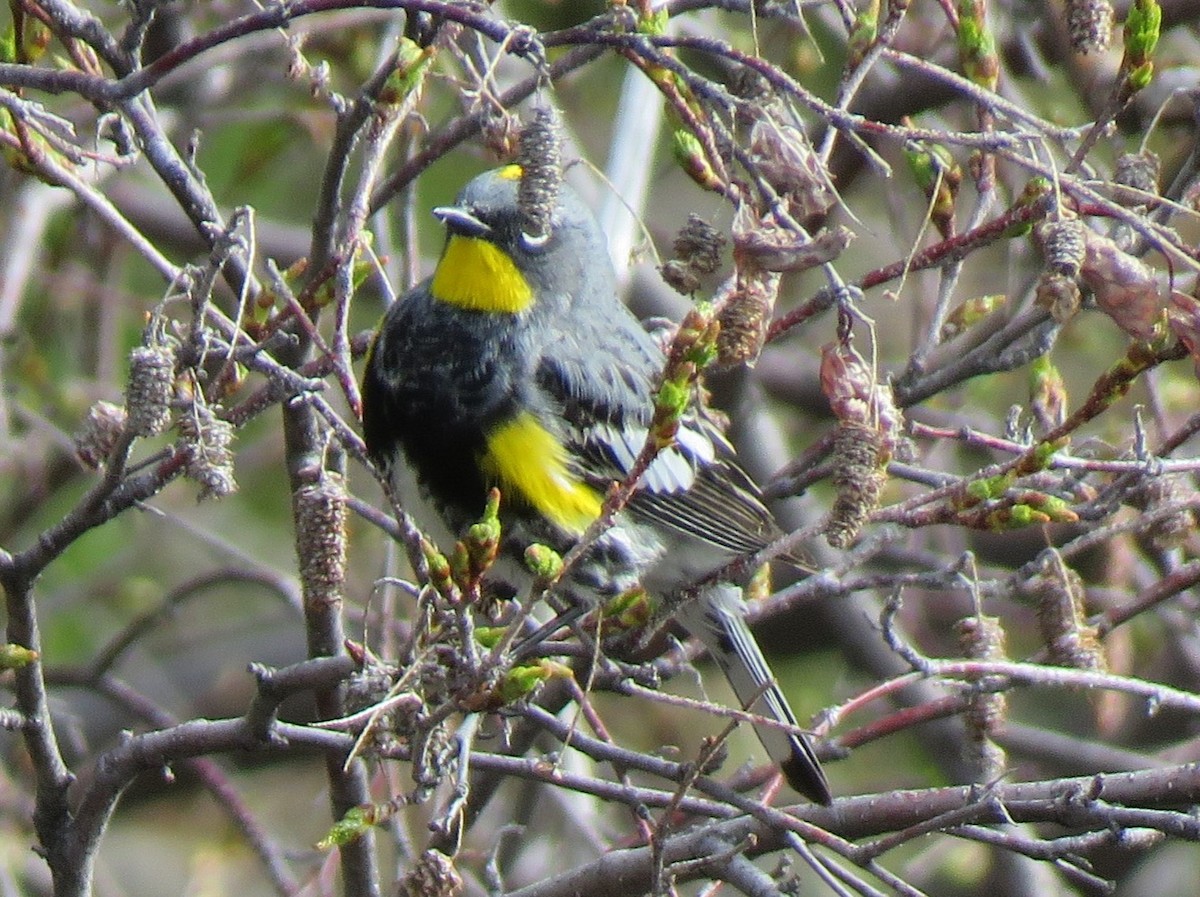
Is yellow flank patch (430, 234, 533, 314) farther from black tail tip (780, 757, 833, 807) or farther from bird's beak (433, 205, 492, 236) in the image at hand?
black tail tip (780, 757, 833, 807)

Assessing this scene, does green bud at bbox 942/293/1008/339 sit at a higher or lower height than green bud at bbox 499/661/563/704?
higher

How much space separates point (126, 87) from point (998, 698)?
172 centimetres

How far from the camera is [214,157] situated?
6812mm

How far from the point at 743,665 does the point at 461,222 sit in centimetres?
123

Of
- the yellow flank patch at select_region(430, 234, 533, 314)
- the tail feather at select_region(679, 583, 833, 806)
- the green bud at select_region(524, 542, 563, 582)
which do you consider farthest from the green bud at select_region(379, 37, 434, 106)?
the tail feather at select_region(679, 583, 833, 806)

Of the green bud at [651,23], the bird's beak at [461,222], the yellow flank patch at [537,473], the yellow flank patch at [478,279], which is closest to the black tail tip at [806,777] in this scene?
the yellow flank patch at [537,473]

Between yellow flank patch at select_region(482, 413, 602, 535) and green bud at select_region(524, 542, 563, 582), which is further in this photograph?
yellow flank patch at select_region(482, 413, 602, 535)

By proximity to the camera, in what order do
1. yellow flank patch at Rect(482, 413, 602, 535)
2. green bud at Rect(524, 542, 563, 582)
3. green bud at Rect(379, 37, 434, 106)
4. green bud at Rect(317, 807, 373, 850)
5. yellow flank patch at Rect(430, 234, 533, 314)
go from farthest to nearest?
yellow flank patch at Rect(430, 234, 533, 314), yellow flank patch at Rect(482, 413, 602, 535), green bud at Rect(379, 37, 434, 106), green bud at Rect(317, 807, 373, 850), green bud at Rect(524, 542, 563, 582)

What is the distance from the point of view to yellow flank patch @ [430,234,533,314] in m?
3.34

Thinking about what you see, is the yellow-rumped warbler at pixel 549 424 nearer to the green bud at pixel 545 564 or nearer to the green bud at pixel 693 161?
the green bud at pixel 693 161

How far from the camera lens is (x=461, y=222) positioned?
3238 millimetres

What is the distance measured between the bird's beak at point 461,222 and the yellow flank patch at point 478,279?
0.15ft

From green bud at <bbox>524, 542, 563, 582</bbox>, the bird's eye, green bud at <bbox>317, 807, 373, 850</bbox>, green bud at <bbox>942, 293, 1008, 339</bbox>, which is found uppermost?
the bird's eye

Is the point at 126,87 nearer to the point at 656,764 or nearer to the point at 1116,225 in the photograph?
the point at 656,764
